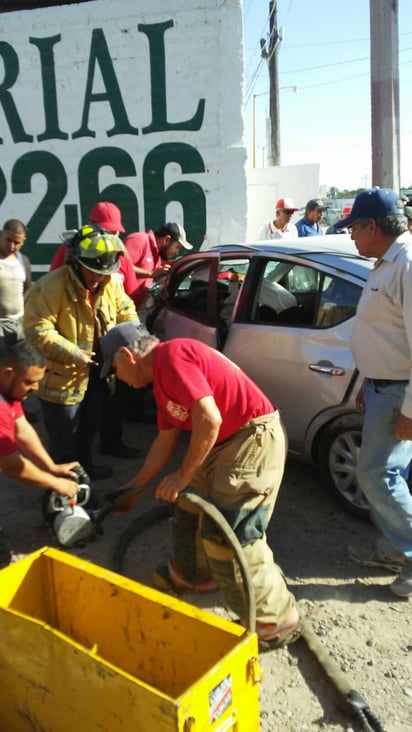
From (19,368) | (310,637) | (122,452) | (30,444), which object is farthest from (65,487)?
(122,452)

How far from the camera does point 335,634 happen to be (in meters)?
2.94

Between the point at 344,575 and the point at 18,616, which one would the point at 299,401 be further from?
the point at 18,616

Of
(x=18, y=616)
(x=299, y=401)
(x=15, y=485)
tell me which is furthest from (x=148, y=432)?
(x=18, y=616)

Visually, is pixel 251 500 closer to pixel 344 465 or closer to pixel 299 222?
pixel 344 465

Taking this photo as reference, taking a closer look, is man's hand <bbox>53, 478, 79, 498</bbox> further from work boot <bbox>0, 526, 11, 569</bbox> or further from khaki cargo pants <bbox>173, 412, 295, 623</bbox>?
khaki cargo pants <bbox>173, 412, 295, 623</bbox>

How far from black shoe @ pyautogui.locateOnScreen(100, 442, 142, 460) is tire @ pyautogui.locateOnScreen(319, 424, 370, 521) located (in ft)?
5.41

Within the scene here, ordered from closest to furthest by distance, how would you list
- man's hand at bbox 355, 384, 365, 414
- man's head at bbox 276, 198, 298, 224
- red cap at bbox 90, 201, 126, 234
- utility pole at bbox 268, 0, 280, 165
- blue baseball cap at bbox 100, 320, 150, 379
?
blue baseball cap at bbox 100, 320, 150, 379 → man's hand at bbox 355, 384, 365, 414 → red cap at bbox 90, 201, 126, 234 → man's head at bbox 276, 198, 298, 224 → utility pole at bbox 268, 0, 280, 165

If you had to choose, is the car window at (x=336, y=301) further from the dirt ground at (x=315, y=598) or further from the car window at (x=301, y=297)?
the dirt ground at (x=315, y=598)

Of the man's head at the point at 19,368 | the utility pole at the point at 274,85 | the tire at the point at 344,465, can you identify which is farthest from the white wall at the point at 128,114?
the utility pole at the point at 274,85

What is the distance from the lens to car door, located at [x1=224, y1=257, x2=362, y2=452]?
3.77 meters

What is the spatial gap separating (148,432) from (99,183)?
3682 mm

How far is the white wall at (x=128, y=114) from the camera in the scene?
23.8 feet

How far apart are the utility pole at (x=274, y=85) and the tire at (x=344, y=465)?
1605cm

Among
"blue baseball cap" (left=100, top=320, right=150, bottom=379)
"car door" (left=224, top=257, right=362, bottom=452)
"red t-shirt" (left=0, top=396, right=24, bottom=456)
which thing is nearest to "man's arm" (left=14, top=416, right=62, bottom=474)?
"red t-shirt" (left=0, top=396, right=24, bottom=456)
